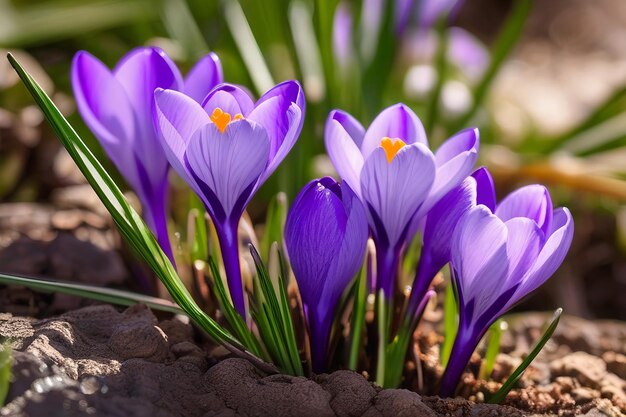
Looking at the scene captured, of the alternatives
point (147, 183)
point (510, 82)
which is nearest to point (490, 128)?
point (510, 82)

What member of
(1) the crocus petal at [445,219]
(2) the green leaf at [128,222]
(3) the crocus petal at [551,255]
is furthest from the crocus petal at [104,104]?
(3) the crocus petal at [551,255]

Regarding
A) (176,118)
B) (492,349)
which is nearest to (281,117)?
(176,118)

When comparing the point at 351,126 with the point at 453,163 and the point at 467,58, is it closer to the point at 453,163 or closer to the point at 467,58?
the point at 453,163

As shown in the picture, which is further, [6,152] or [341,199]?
[6,152]

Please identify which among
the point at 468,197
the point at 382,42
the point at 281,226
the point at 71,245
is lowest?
the point at 71,245

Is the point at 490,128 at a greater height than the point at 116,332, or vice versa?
the point at 490,128

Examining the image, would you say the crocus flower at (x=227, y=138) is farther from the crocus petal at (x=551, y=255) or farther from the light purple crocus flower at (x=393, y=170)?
the crocus petal at (x=551, y=255)

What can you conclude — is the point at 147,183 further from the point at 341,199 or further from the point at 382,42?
the point at 382,42
